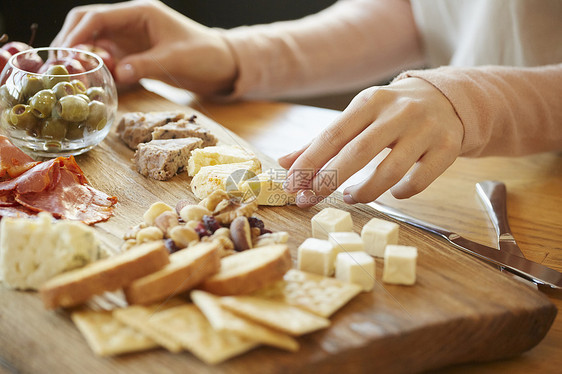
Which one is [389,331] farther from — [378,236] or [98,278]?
[98,278]

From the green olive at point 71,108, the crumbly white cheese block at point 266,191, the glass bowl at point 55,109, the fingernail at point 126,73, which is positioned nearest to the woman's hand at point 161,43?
the fingernail at point 126,73

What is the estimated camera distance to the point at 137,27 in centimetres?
191

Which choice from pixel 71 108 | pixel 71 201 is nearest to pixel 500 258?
pixel 71 201

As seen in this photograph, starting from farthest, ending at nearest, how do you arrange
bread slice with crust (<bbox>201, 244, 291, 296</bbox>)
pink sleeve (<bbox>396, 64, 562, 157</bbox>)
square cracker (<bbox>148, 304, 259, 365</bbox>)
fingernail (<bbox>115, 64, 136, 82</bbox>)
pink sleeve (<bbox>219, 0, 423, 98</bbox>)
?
pink sleeve (<bbox>219, 0, 423, 98</bbox>), fingernail (<bbox>115, 64, 136, 82</bbox>), pink sleeve (<bbox>396, 64, 562, 157</bbox>), bread slice with crust (<bbox>201, 244, 291, 296</bbox>), square cracker (<bbox>148, 304, 259, 365</bbox>)

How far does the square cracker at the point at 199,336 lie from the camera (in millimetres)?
737

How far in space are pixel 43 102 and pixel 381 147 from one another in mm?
724

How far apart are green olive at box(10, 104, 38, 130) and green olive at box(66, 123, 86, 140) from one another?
7cm

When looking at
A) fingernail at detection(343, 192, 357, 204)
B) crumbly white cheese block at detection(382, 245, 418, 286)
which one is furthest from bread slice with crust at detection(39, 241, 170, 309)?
fingernail at detection(343, 192, 357, 204)

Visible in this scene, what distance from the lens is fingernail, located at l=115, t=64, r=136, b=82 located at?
1.81m

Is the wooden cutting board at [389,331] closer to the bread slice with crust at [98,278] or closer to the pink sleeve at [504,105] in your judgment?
the bread slice with crust at [98,278]

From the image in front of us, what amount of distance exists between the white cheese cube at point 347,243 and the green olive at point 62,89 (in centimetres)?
70

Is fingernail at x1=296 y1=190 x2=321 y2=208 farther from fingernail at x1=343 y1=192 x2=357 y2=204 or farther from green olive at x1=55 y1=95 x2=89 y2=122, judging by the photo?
green olive at x1=55 y1=95 x2=89 y2=122

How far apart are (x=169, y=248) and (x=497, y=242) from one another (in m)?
0.64

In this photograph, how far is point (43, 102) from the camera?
4.18ft
